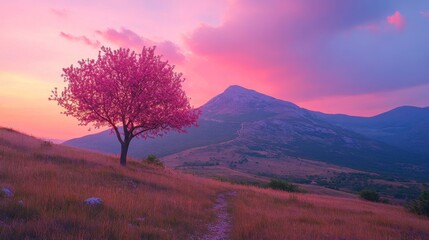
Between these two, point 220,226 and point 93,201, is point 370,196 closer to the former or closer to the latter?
point 220,226

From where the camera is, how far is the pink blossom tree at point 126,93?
87.9 feet

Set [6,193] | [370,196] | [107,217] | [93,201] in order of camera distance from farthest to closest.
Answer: [370,196], [93,201], [107,217], [6,193]

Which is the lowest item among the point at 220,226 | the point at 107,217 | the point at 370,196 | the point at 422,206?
the point at 370,196

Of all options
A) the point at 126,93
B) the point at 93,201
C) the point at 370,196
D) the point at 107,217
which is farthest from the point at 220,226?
the point at 370,196

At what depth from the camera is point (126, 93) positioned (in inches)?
1082

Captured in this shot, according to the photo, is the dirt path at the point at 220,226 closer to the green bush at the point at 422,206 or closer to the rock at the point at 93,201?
the rock at the point at 93,201

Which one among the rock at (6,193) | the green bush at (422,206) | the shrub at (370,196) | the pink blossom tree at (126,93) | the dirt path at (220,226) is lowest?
the shrub at (370,196)

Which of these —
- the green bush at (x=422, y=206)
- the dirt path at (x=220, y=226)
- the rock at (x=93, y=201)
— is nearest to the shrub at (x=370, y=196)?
the green bush at (x=422, y=206)

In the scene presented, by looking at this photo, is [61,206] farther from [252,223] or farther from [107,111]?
[107,111]

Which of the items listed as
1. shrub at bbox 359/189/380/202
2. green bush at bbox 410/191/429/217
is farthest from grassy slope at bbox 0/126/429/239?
shrub at bbox 359/189/380/202

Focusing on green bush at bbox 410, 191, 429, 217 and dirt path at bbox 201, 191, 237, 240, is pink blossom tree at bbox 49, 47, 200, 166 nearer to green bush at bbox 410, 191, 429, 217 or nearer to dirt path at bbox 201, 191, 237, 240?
dirt path at bbox 201, 191, 237, 240

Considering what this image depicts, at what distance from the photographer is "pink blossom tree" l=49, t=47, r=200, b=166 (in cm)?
2680

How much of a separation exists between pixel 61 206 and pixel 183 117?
1711 cm

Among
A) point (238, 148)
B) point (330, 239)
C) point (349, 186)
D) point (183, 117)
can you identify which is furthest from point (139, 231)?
point (238, 148)
